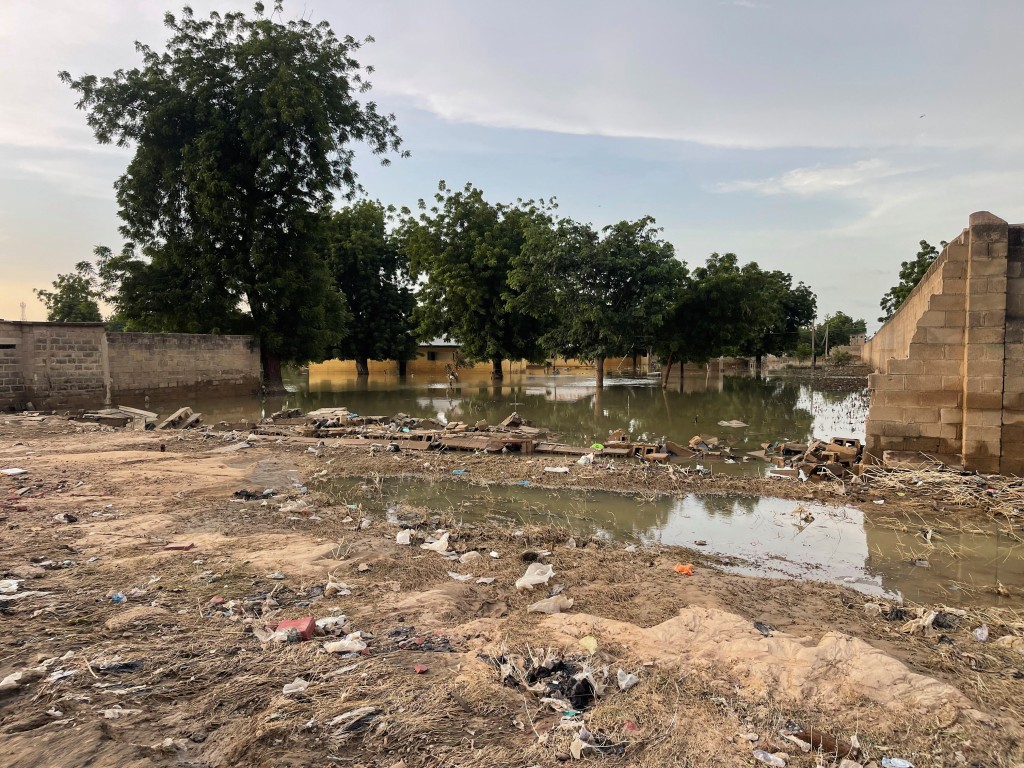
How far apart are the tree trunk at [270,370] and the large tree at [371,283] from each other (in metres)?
10.9

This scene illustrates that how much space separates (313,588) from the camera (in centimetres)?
447

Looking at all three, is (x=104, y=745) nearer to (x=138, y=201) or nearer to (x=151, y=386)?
(x=151, y=386)

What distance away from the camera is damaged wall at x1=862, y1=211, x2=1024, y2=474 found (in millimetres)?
8414

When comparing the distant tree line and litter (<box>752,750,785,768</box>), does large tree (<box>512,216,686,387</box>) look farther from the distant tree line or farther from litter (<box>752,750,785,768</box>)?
litter (<box>752,750,785,768</box>)

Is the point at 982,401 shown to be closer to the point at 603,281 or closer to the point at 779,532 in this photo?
the point at 779,532

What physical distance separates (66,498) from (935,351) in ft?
37.8

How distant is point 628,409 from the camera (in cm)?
2030

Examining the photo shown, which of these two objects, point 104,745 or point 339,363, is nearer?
point 104,745

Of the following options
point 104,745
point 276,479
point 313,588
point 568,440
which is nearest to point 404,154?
point 568,440

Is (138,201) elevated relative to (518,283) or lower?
elevated

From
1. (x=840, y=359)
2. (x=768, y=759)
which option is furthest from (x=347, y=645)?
(x=840, y=359)

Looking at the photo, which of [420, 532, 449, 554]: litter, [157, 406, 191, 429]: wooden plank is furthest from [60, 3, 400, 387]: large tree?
[420, 532, 449, 554]: litter

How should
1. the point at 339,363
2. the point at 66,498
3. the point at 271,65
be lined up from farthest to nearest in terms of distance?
the point at 339,363 → the point at 271,65 → the point at 66,498

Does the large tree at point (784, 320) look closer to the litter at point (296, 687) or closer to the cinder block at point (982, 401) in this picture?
the cinder block at point (982, 401)
